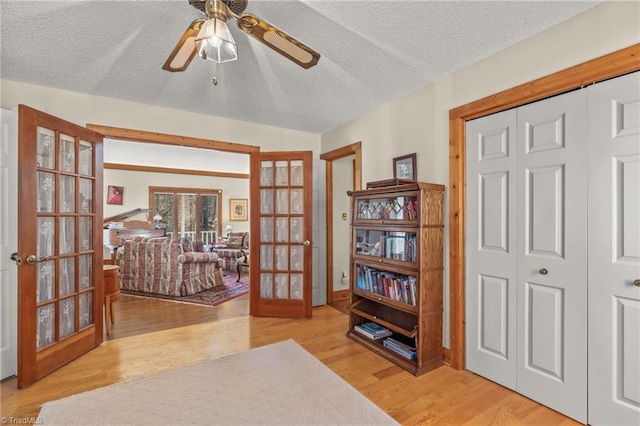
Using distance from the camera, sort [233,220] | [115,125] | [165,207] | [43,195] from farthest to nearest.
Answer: [233,220], [165,207], [115,125], [43,195]

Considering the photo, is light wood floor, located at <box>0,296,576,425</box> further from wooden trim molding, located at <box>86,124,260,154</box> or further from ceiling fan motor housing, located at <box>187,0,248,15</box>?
ceiling fan motor housing, located at <box>187,0,248,15</box>

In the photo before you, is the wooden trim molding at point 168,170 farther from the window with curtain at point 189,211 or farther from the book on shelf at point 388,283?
the book on shelf at point 388,283

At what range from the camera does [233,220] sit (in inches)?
363

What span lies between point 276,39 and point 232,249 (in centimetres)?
634

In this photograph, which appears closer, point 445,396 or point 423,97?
point 445,396

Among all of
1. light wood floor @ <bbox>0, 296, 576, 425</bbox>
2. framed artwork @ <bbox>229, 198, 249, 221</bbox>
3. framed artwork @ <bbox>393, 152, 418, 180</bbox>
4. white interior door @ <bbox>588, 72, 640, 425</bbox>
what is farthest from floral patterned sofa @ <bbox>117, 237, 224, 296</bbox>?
white interior door @ <bbox>588, 72, 640, 425</bbox>

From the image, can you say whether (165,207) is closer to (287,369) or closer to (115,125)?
(115,125)

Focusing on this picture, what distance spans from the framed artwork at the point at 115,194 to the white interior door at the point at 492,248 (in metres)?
8.03

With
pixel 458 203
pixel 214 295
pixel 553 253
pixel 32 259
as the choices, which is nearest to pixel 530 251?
pixel 553 253

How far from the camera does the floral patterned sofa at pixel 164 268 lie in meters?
4.88

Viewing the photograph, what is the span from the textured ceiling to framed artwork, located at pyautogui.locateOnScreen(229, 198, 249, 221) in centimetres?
595

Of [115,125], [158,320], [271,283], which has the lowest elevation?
[158,320]

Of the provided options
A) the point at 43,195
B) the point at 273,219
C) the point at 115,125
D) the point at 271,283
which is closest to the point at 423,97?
the point at 273,219

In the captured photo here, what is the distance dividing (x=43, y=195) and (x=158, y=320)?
75.8 inches
